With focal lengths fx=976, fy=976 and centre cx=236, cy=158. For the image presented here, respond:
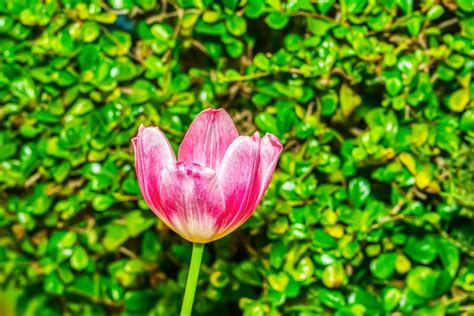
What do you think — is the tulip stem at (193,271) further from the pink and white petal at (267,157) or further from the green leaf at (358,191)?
the green leaf at (358,191)

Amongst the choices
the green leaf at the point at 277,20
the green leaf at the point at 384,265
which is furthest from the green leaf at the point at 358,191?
the green leaf at the point at 277,20

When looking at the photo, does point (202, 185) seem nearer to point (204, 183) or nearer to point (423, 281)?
point (204, 183)

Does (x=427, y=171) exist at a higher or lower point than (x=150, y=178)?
lower

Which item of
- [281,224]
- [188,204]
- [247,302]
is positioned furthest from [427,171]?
[188,204]

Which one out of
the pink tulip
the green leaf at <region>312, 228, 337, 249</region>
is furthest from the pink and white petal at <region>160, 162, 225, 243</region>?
the green leaf at <region>312, 228, 337, 249</region>

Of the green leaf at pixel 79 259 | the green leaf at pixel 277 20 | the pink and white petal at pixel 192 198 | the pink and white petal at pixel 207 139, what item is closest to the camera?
the pink and white petal at pixel 192 198

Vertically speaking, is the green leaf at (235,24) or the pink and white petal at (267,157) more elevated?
the pink and white petal at (267,157)

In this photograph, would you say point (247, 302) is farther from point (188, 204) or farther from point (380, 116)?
point (188, 204)
